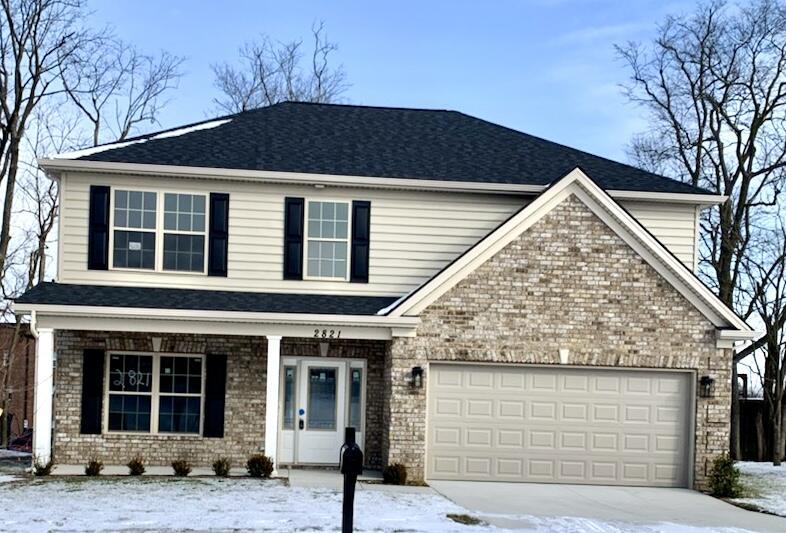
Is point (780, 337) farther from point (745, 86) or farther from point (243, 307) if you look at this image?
point (243, 307)

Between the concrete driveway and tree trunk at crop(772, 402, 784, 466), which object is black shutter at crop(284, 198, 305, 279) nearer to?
the concrete driveway

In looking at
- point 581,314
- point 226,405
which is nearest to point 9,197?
point 226,405

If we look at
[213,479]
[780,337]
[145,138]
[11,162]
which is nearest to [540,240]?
[213,479]

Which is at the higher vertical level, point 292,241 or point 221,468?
point 292,241

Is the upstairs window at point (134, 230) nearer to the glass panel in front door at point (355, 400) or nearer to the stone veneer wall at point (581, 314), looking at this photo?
the glass panel in front door at point (355, 400)

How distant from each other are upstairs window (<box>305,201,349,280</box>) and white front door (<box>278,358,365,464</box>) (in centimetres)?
170

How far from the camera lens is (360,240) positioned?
684 inches

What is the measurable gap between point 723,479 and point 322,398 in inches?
291

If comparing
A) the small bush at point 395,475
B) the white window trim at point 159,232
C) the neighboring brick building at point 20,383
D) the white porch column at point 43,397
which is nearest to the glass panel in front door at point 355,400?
the small bush at point 395,475

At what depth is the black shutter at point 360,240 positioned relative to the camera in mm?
17312

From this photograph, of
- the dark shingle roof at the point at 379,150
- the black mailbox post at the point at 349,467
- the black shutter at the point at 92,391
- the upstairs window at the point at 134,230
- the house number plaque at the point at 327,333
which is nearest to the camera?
the black mailbox post at the point at 349,467

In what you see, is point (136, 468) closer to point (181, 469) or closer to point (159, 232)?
point (181, 469)

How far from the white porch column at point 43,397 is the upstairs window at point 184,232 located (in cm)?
268

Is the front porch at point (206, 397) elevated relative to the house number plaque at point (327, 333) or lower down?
lower down
